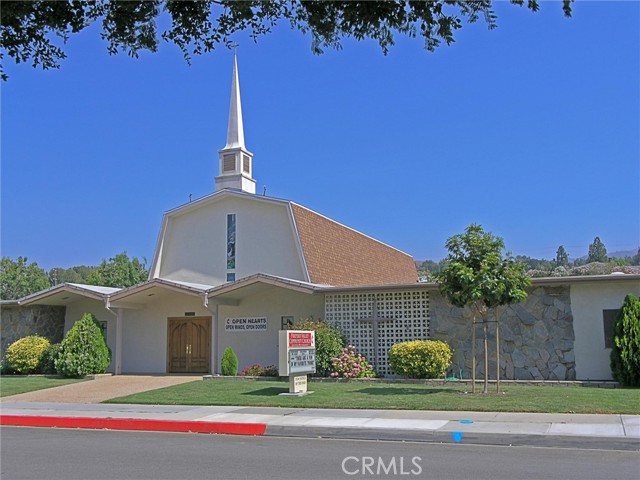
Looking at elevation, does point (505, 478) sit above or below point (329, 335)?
below

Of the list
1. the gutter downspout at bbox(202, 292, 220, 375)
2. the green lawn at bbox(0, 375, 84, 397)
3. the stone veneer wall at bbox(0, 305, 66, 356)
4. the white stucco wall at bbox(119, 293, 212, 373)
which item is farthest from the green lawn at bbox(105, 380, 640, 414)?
the stone veneer wall at bbox(0, 305, 66, 356)

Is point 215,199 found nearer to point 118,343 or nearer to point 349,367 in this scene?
point 118,343

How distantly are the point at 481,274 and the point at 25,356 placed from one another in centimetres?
1918

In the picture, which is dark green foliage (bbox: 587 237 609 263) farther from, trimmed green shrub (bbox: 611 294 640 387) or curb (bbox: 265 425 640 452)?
curb (bbox: 265 425 640 452)

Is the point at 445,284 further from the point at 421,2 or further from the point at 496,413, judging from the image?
the point at 421,2

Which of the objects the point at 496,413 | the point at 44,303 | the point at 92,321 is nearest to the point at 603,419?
the point at 496,413

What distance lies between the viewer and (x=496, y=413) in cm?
1370

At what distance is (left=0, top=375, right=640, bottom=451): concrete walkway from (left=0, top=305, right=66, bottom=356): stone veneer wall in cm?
1147

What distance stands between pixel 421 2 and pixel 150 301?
969 inches

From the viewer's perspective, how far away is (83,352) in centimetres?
2531

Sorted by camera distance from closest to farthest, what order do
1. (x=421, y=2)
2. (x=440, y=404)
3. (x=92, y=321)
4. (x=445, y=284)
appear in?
(x=421, y=2)
(x=440, y=404)
(x=445, y=284)
(x=92, y=321)

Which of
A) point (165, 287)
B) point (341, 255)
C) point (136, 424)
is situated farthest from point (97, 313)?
point (136, 424)

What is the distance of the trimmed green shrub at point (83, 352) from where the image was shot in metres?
25.0

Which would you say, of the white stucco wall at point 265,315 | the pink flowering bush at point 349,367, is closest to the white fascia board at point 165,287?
the white stucco wall at point 265,315
